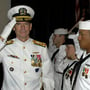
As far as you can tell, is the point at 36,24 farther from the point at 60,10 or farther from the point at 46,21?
the point at 60,10

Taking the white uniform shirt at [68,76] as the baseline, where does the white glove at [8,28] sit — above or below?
above

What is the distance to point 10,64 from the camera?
3.02 m

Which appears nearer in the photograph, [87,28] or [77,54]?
[87,28]

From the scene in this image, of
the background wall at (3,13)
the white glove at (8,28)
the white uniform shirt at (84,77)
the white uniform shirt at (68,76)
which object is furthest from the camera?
the background wall at (3,13)

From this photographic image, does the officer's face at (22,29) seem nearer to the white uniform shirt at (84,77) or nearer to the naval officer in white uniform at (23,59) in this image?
the naval officer in white uniform at (23,59)

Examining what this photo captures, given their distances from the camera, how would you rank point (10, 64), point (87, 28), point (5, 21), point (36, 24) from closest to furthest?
point (87, 28), point (10, 64), point (5, 21), point (36, 24)

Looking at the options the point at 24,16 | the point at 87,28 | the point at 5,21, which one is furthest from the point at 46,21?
the point at 87,28

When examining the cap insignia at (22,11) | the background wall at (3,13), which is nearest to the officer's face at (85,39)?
the cap insignia at (22,11)

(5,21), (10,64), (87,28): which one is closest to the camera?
(87,28)

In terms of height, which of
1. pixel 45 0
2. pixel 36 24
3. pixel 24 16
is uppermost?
pixel 24 16

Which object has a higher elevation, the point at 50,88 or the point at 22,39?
the point at 22,39

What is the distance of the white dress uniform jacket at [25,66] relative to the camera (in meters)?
3.01

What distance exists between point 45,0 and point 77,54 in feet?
14.6

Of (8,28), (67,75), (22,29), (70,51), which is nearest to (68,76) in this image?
(67,75)
